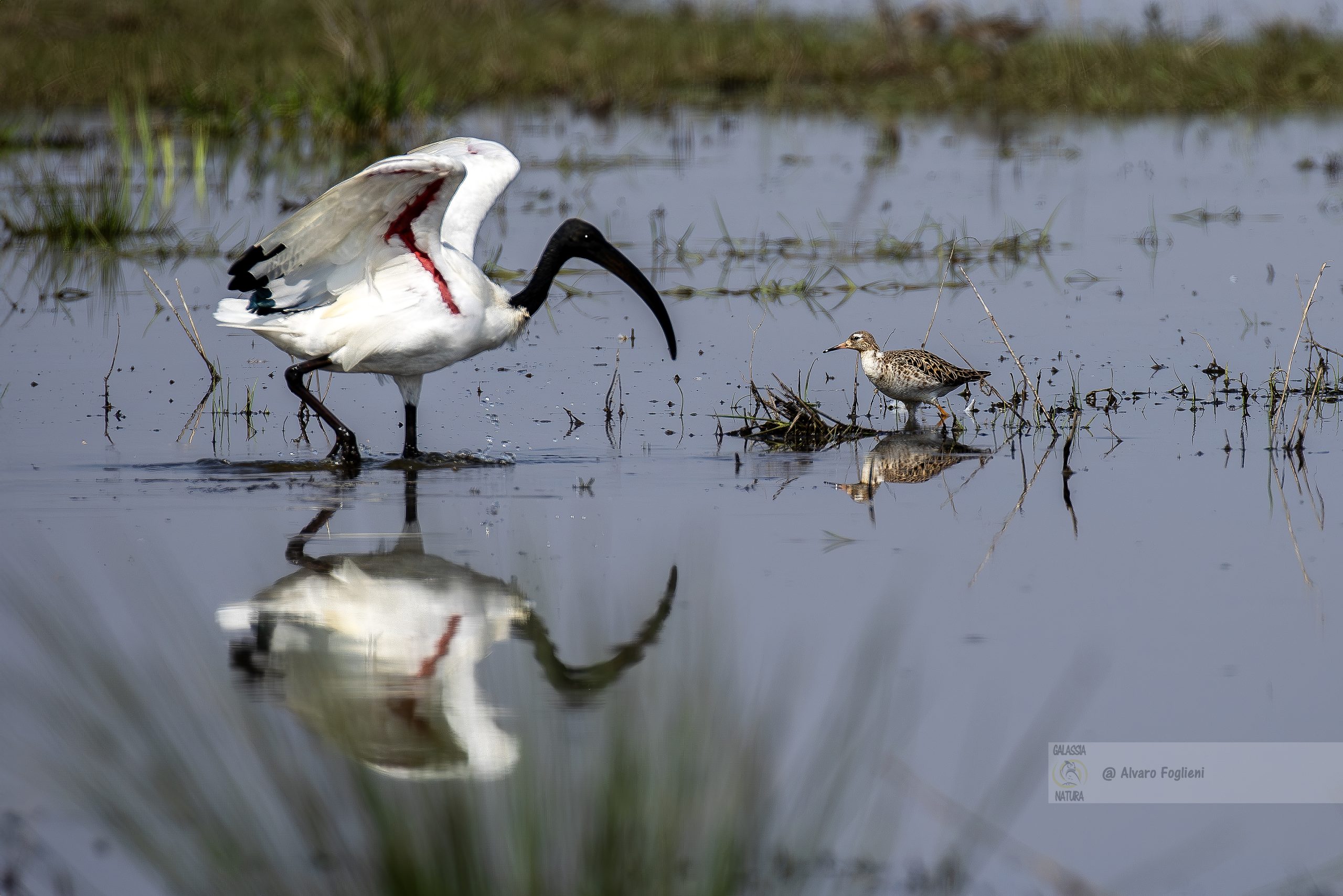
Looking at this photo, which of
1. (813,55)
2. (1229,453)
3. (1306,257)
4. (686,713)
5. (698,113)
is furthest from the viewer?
(813,55)

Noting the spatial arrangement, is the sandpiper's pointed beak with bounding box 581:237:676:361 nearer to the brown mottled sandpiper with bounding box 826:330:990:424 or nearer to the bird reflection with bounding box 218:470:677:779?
the brown mottled sandpiper with bounding box 826:330:990:424

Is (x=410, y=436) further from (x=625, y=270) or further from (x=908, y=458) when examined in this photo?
(x=908, y=458)

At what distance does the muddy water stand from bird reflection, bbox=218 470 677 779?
42 millimetres

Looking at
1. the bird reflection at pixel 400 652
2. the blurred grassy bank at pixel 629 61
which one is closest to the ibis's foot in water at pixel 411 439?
the bird reflection at pixel 400 652

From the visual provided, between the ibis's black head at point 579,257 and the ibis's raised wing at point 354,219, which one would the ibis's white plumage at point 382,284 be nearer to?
the ibis's raised wing at point 354,219

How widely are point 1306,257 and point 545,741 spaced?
9791mm

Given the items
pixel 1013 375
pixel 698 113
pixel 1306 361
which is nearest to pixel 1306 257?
pixel 1306 361

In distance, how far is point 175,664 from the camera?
4.84 meters

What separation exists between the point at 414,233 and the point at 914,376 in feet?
8.05

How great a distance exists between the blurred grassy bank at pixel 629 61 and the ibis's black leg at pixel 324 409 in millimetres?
11538

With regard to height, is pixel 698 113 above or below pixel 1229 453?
above

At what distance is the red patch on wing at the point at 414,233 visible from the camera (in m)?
7.30

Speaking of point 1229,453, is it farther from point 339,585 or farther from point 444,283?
point 339,585

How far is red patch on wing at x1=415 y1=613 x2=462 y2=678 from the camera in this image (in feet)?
16.1
